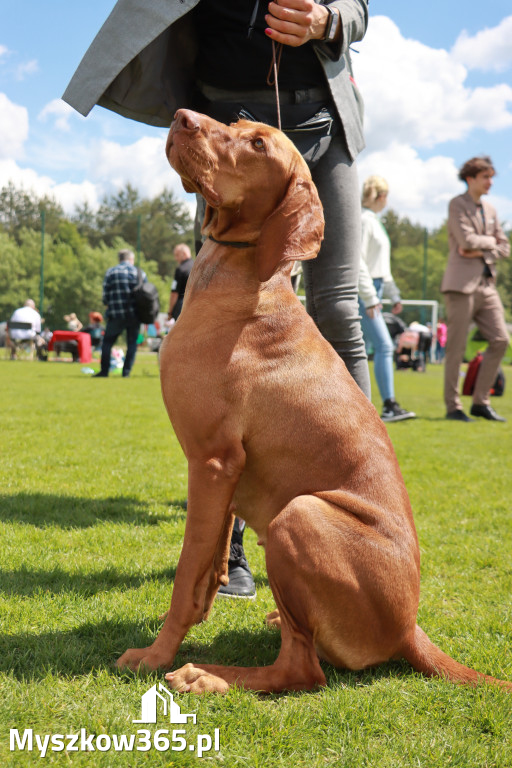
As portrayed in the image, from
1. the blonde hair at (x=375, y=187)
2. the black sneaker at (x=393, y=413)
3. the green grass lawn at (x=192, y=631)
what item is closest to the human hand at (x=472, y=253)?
the blonde hair at (x=375, y=187)

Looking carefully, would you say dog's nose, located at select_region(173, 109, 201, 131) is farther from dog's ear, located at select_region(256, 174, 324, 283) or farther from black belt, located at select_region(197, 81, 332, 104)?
black belt, located at select_region(197, 81, 332, 104)

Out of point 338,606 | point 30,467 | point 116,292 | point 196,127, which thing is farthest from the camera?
point 116,292

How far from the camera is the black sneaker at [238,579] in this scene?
284cm

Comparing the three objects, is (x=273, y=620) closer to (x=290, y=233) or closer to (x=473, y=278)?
(x=290, y=233)

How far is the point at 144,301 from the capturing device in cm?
1409

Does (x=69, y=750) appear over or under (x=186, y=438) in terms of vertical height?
under

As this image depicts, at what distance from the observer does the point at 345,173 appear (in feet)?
9.87

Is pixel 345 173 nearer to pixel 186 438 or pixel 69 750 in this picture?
pixel 186 438

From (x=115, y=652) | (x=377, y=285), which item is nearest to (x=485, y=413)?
(x=377, y=285)

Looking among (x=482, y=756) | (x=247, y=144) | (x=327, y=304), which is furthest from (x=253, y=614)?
(x=247, y=144)

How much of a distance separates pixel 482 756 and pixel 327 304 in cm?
184

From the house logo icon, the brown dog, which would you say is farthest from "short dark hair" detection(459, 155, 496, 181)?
the house logo icon

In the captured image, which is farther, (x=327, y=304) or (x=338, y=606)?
(x=327, y=304)

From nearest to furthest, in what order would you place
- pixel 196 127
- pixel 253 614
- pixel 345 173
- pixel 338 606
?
pixel 338 606
pixel 196 127
pixel 253 614
pixel 345 173
